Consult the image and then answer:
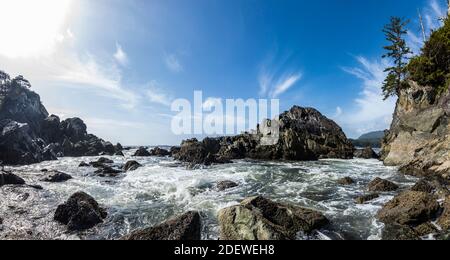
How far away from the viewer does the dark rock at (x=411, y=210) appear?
10.5 metres

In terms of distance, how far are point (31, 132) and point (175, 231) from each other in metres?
62.7

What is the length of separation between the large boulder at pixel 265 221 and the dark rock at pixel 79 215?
6.04 metres

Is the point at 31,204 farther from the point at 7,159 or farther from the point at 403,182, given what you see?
the point at 7,159

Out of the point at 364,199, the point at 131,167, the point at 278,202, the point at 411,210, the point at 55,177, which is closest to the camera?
the point at 411,210

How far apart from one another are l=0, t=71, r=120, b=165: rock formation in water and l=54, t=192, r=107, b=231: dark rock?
3450 cm

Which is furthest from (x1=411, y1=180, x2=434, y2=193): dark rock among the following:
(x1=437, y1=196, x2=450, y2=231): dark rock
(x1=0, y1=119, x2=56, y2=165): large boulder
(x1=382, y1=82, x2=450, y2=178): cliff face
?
(x1=0, y1=119, x2=56, y2=165): large boulder

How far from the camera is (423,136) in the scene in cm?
2705

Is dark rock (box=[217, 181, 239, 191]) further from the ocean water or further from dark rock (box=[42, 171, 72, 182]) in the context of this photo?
dark rock (box=[42, 171, 72, 182])

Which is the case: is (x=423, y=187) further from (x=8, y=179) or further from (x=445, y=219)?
(x=8, y=179)

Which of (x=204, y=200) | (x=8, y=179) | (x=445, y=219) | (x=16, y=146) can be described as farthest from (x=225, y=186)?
(x=16, y=146)
